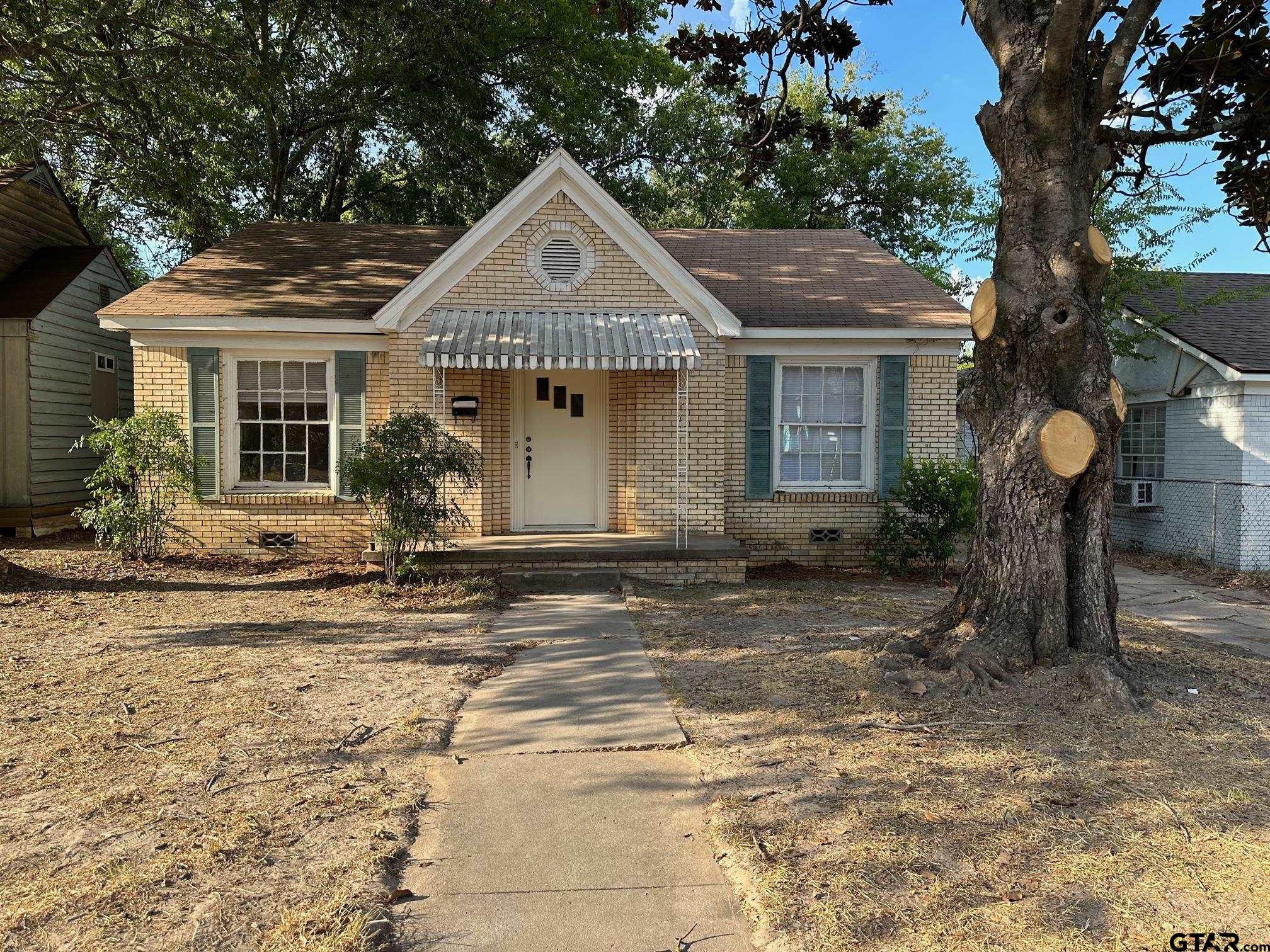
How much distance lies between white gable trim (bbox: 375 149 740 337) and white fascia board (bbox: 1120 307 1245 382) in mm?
7753

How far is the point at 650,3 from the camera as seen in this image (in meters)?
21.0

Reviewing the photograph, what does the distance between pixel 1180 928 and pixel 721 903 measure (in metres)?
1.53

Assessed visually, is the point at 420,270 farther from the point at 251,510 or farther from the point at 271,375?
the point at 251,510

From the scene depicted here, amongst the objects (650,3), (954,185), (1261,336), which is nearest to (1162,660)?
(1261,336)

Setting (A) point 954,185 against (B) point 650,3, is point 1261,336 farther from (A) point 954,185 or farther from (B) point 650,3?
(B) point 650,3

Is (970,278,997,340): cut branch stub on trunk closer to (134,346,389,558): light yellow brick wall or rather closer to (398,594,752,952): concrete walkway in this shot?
(398,594,752,952): concrete walkway

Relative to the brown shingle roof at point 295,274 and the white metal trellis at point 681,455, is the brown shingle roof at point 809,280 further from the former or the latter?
the brown shingle roof at point 295,274

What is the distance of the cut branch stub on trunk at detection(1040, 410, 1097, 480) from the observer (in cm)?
530

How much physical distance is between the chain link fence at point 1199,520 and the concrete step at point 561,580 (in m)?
6.75

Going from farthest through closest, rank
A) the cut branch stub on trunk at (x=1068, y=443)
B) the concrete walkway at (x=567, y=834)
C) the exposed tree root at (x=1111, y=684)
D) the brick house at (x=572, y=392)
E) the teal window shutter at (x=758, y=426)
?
the teal window shutter at (x=758, y=426), the brick house at (x=572, y=392), the cut branch stub on trunk at (x=1068, y=443), the exposed tree root at (x=1111, y=684), the concrete walkway at (x=567, y=834)

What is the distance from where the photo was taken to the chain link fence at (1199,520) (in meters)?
12.3

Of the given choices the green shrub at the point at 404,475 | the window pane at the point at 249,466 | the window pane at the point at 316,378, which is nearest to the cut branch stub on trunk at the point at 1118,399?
the green shrub at the point at 404,475

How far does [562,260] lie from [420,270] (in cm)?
308

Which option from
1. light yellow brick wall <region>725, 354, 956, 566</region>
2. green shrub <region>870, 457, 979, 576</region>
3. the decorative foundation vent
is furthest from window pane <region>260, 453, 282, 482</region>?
green shrub <region>870, 457, 979, 576</region>
